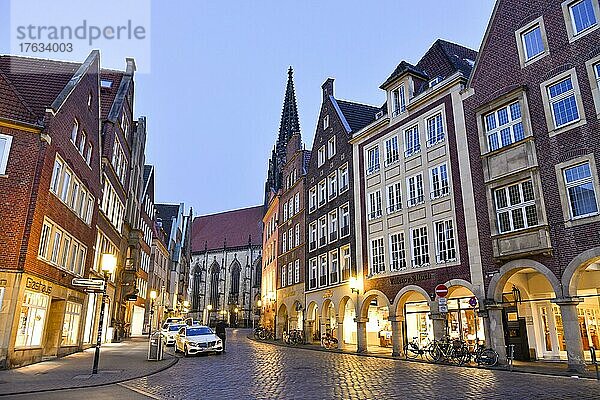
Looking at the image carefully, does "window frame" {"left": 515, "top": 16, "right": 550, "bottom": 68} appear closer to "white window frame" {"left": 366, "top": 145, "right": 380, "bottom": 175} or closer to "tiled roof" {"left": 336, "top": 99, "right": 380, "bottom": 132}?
"white window frame" {"left": 366, "top": 145, "right": 380, "bottom": 175}

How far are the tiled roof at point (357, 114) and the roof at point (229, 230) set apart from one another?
A: 66186 millimetres

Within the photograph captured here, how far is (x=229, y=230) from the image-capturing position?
357 feet

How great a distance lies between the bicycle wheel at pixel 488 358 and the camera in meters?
19.4

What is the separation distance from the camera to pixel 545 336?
22219 millimetres

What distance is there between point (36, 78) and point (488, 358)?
2401 cm

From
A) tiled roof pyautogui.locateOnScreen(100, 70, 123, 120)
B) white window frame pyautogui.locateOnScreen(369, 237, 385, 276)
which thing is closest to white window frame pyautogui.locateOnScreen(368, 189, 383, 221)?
white window frame pyautogui.locateOnScreen(369, 237, 385, 276)

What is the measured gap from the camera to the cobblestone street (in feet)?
37.6

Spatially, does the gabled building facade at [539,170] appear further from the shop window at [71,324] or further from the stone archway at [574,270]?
the shop window at [71,324]

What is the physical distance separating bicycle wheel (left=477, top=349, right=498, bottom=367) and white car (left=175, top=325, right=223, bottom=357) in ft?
44.2

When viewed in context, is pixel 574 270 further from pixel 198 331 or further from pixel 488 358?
pixel 198 331

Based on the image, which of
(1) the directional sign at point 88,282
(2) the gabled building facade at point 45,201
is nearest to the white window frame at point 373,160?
(2) the gabled building facade at point 45,201

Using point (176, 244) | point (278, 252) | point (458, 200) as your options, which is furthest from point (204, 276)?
point (458, 200)

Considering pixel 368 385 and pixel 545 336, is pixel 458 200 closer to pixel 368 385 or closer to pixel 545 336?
pixel 545 336

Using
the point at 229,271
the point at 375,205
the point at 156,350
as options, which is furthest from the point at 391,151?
the point at 229,271
